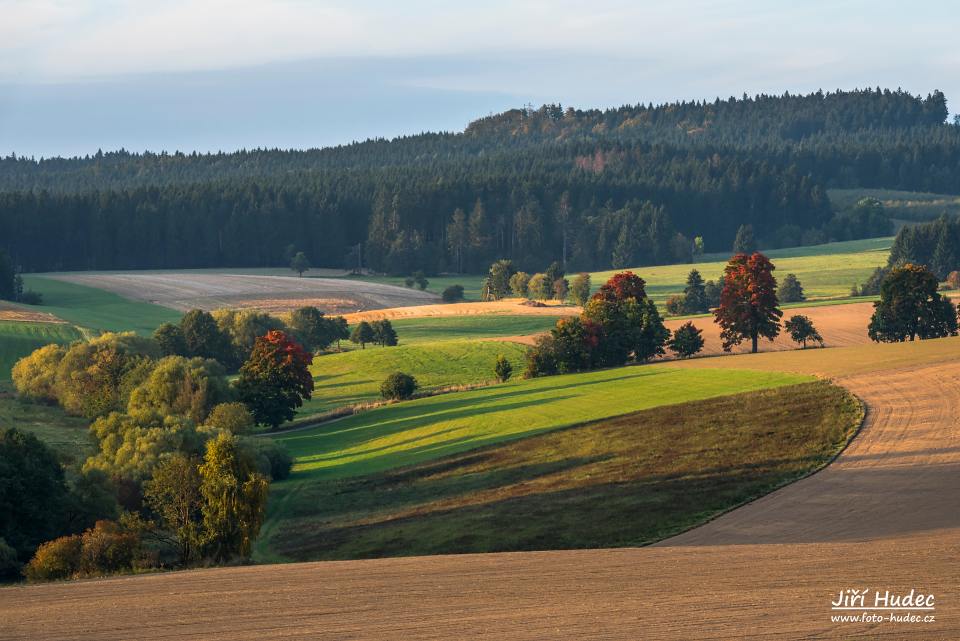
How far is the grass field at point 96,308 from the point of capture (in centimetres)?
13900

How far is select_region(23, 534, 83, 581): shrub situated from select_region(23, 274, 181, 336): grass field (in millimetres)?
93154

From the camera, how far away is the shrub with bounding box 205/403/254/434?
252 feet

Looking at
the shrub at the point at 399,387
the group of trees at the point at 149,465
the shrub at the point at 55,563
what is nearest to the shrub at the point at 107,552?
the group of trees at the point at 149,465

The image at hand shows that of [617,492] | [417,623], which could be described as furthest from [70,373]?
[417,623]

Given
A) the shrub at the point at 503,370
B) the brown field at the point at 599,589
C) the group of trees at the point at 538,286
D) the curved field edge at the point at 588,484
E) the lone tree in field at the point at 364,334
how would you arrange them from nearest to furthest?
the brown field at the point at 599,589, the curved field edge at the point at 588,484, the shrub at the point at 503,370, the lone tree in field at the point at 364,334, the group of trees at the point at 538,286

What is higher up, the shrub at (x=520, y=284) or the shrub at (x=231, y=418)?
the shrub at (x=520, y=284)

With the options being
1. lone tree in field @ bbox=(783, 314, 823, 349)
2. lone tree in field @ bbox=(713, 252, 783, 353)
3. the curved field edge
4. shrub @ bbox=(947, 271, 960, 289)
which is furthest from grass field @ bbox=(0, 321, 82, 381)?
shrub @ bbox=(947, 271, 960, 289)

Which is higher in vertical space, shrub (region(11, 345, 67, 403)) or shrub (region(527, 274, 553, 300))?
shrub (region(527, 274, 553, 300))

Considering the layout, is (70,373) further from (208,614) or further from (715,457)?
(208,614)

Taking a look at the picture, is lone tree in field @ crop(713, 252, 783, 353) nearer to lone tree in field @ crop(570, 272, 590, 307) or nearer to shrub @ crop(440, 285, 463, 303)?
lone tree in field @ crop(570, 272, 590, 307)

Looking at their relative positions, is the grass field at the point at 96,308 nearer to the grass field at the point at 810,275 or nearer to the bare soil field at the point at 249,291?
the bare soil field at the point at 249,291

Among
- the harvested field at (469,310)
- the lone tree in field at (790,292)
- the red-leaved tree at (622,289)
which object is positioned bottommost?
the harvested field at (469,310)

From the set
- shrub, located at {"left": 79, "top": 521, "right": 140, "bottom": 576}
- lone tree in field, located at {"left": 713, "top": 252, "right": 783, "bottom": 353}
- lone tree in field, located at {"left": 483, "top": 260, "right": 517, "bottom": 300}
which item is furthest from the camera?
lone tree in field, located at {"left": 483, "top": 260, "right": 517, "bottom": 300}

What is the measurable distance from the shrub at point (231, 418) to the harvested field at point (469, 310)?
65191 millimetres
